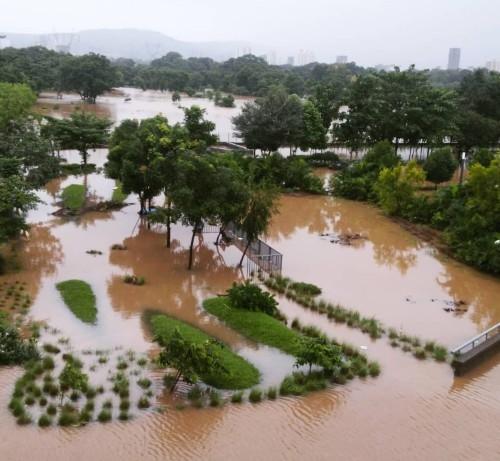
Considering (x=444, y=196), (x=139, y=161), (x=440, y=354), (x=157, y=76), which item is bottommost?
(x=440, y=354)

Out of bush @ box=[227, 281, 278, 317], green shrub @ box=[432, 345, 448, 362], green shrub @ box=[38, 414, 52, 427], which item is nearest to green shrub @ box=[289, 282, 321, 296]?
bush @ box=[227, 281, 278, 317]

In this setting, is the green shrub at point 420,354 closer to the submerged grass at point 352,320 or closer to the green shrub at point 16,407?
the submerged grass at point 352,320

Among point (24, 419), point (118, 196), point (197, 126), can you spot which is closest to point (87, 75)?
point (118, 196)

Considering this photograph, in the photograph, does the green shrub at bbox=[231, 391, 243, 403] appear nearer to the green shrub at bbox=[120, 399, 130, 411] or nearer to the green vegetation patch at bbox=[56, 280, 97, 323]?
the green shrub at bbox=[120, 399, 130, 411]

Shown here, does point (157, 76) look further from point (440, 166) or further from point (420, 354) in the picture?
point (420, 354)

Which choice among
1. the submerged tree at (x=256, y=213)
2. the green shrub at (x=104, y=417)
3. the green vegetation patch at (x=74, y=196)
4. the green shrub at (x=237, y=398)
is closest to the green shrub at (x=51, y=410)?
the green shrub at (x=104, y=417)

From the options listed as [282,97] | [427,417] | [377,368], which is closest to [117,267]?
[377,368]

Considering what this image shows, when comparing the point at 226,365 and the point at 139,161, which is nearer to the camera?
the point at 226,365
